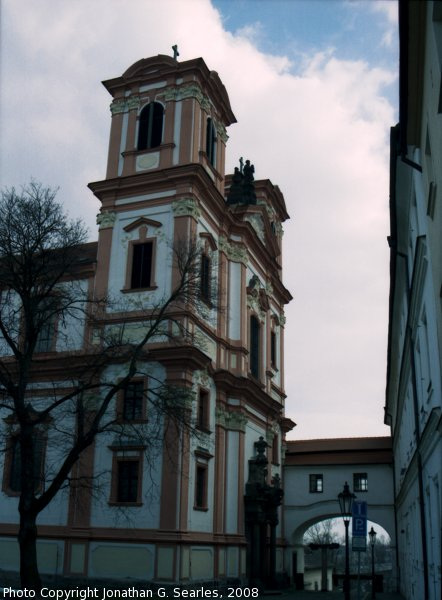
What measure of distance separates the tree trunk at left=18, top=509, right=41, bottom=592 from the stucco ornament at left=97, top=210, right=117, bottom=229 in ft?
51.6

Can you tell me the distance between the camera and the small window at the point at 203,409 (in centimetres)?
2788

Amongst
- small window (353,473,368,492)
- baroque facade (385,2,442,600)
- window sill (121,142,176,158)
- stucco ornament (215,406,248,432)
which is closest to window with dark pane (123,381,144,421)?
stucco ornament (215,406,248,432)

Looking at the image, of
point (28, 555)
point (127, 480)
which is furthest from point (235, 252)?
point (28, 555)

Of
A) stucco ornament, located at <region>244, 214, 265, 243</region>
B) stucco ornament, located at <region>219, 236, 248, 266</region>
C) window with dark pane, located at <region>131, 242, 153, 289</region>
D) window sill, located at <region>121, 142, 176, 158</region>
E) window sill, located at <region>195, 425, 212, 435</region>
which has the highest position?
window sill, located at <region>121, 142, 176, 158</region>

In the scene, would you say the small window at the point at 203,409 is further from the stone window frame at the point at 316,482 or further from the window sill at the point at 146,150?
the stone window frame at the point at 316,482

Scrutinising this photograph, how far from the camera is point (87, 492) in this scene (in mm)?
25547

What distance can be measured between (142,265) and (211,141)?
8.30m

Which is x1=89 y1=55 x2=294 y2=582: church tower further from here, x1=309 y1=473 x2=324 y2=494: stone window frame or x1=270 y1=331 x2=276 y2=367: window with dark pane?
x1=309 y1=473 x2=324 y2=494: stone window frame

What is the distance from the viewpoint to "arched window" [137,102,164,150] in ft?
104

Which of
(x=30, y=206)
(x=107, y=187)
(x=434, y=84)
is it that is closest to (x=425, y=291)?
(x=434, y=84)

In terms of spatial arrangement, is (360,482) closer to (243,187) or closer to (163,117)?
(243,187)

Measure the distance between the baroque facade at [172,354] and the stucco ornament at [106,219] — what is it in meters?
0.06

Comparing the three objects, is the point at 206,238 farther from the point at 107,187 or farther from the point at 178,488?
the point at 178,488

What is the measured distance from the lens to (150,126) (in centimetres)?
3189
